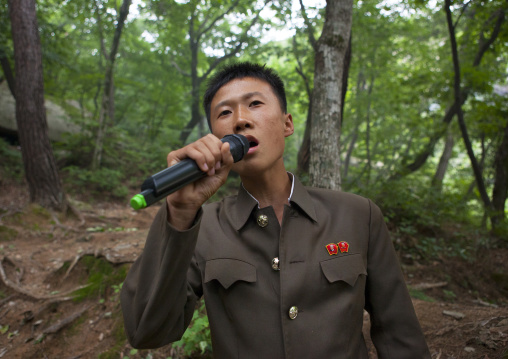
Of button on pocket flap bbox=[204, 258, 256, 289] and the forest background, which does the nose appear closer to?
button on pocket flap bbox=[204, 258, 256, 289]

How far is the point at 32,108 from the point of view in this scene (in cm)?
710

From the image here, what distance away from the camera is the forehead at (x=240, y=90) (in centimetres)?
184

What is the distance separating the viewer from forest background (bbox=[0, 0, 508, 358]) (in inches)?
251

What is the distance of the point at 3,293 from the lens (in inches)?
168

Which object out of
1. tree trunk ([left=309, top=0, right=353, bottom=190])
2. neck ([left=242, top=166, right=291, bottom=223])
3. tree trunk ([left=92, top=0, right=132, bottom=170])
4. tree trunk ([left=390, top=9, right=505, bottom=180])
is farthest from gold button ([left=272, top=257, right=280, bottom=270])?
tree trunk ([left=92, top=0, right=132, bottom=170])

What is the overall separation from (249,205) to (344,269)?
60 centimetres

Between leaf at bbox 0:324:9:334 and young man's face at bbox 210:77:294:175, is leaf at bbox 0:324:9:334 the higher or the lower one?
the lower one

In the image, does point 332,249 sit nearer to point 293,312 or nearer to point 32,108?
point 293,312

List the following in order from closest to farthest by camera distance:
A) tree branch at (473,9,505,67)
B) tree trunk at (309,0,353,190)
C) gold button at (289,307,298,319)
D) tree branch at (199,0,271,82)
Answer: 1. gold button at (289,307,298,319)
2. tree trunk at (309,0,353,190)
3. tree branch at (473,9,505,67)
4. tree branch at (199,0,271,82)

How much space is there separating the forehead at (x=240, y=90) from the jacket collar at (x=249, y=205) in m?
0.56

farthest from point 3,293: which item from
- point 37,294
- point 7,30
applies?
point 7,30

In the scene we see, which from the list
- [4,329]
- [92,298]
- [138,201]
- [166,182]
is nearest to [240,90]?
[166,182]

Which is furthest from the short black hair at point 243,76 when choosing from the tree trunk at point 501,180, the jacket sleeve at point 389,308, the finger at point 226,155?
the tree trunk at point 501,180

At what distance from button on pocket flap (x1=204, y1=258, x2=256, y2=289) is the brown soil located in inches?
75.4
